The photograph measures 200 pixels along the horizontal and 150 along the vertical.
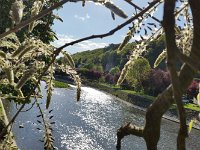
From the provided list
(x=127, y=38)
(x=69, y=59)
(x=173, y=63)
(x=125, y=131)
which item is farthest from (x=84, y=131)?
(x=173, y=63)

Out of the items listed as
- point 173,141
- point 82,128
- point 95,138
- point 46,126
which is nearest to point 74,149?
point 95,138

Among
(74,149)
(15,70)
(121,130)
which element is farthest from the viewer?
(74,149)

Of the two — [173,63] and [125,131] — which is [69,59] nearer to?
[125,131]

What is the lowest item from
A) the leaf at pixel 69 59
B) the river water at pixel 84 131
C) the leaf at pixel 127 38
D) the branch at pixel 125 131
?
the river water at pixel 84 131

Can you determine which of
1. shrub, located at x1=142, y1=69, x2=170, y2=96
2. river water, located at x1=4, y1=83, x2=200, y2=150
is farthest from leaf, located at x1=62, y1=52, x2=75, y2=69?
shrub, located at x1=142, y1=69, x2=170, y2=96

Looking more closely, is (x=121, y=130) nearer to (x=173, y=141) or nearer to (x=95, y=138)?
(x=95, y=138)

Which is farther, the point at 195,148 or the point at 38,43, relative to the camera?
the point at 195,148

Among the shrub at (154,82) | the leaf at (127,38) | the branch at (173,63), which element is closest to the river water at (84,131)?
the leaf at (127,38)

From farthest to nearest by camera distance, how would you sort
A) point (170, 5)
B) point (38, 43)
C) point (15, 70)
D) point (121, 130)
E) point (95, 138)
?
point (95, 138), point (15, 70), point (38, 43), point (121, 130), point (170, 5)

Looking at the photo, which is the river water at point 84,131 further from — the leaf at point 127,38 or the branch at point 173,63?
the branch at point 173,63

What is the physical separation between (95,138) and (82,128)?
454 centimetres

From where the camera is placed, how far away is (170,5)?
0.77m

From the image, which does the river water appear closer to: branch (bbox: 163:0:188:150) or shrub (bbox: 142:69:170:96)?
branch (bbox: 163:0:188:150)

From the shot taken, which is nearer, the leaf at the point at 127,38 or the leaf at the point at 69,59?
the leaf at the point at 127,38
